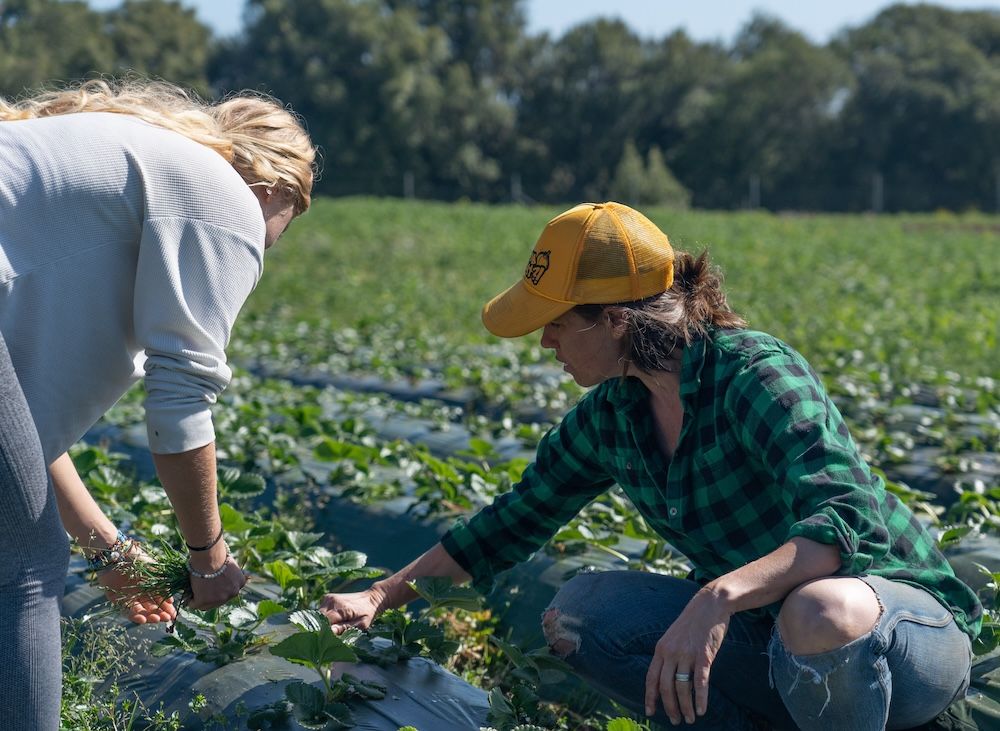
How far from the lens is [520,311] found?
2.04 m

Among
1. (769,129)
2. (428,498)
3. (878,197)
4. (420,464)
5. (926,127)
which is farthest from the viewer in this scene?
(769,129)

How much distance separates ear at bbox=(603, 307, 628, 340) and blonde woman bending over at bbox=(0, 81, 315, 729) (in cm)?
61

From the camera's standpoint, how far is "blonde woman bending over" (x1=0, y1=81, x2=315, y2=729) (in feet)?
5.31

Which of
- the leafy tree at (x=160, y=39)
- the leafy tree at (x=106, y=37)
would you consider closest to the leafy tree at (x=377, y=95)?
the leafy tree at (x=160, y=39)

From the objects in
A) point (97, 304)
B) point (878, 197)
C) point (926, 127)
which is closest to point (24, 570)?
point (97, 304)

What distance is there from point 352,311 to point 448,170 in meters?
28.6

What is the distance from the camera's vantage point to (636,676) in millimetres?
2041

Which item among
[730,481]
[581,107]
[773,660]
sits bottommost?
[581,107]

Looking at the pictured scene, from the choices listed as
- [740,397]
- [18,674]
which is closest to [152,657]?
[18,674]

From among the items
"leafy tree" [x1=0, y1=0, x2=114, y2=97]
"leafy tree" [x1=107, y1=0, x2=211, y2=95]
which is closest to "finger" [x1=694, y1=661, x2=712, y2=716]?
"leafy tree" [x1=0, y1=0, x2=114, y2=97]

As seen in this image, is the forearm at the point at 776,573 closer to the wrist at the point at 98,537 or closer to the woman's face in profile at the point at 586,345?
the woman's face in profile at the point at 586,345

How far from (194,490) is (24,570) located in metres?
0.27

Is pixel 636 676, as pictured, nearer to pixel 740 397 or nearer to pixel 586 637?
pixel 586 637

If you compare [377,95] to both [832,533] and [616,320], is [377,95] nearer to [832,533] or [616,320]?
[616,320]
